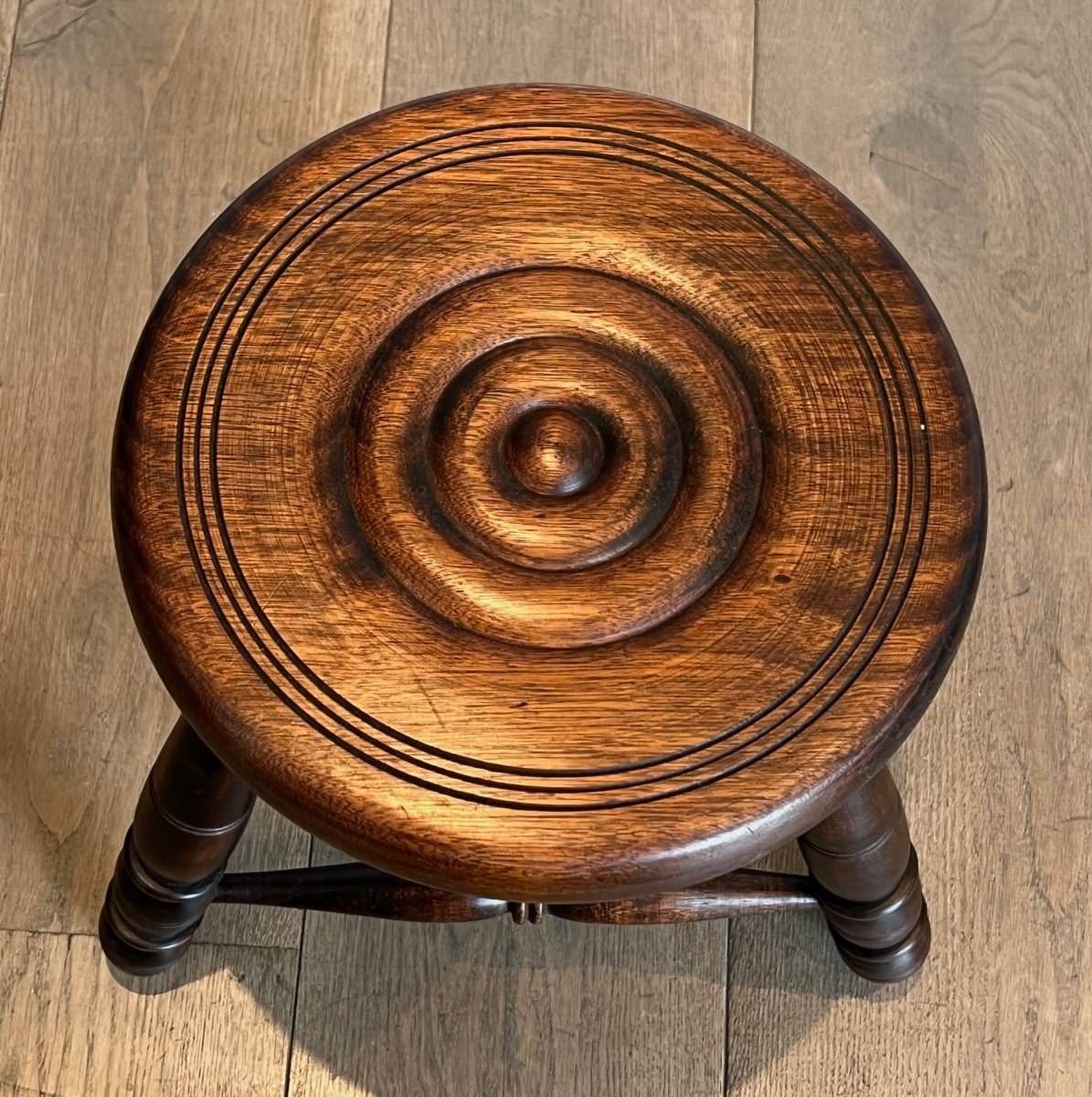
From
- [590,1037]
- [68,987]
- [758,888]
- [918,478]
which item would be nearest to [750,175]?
[918,478]

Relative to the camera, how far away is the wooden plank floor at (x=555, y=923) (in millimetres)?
837

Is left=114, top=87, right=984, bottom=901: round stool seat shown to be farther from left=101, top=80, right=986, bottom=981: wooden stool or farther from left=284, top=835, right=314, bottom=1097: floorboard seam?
left=284, top=835, right=314, bottom=1097: floorboard seam

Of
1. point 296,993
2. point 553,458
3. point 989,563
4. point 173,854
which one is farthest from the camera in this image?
point 989,563

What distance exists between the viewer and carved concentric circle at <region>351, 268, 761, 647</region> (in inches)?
20.4

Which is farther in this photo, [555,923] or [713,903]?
[555,923]

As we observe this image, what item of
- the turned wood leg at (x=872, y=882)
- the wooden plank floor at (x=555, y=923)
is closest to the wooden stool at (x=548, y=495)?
the turned wood leg at (x=872, y=882)

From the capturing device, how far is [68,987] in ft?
2.78

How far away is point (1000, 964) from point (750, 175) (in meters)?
0.53

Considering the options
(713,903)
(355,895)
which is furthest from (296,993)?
(713,903)

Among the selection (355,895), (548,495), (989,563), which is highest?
(548,495)

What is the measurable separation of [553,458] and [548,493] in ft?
0.04

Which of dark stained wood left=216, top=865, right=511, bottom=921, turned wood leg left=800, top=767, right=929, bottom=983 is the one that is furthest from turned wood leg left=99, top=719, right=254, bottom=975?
turned wood leg left=800, top=767, right=929, bottom=983

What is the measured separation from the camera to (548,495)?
54 centimetres

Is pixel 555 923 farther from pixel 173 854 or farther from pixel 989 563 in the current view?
pixel 989 563
